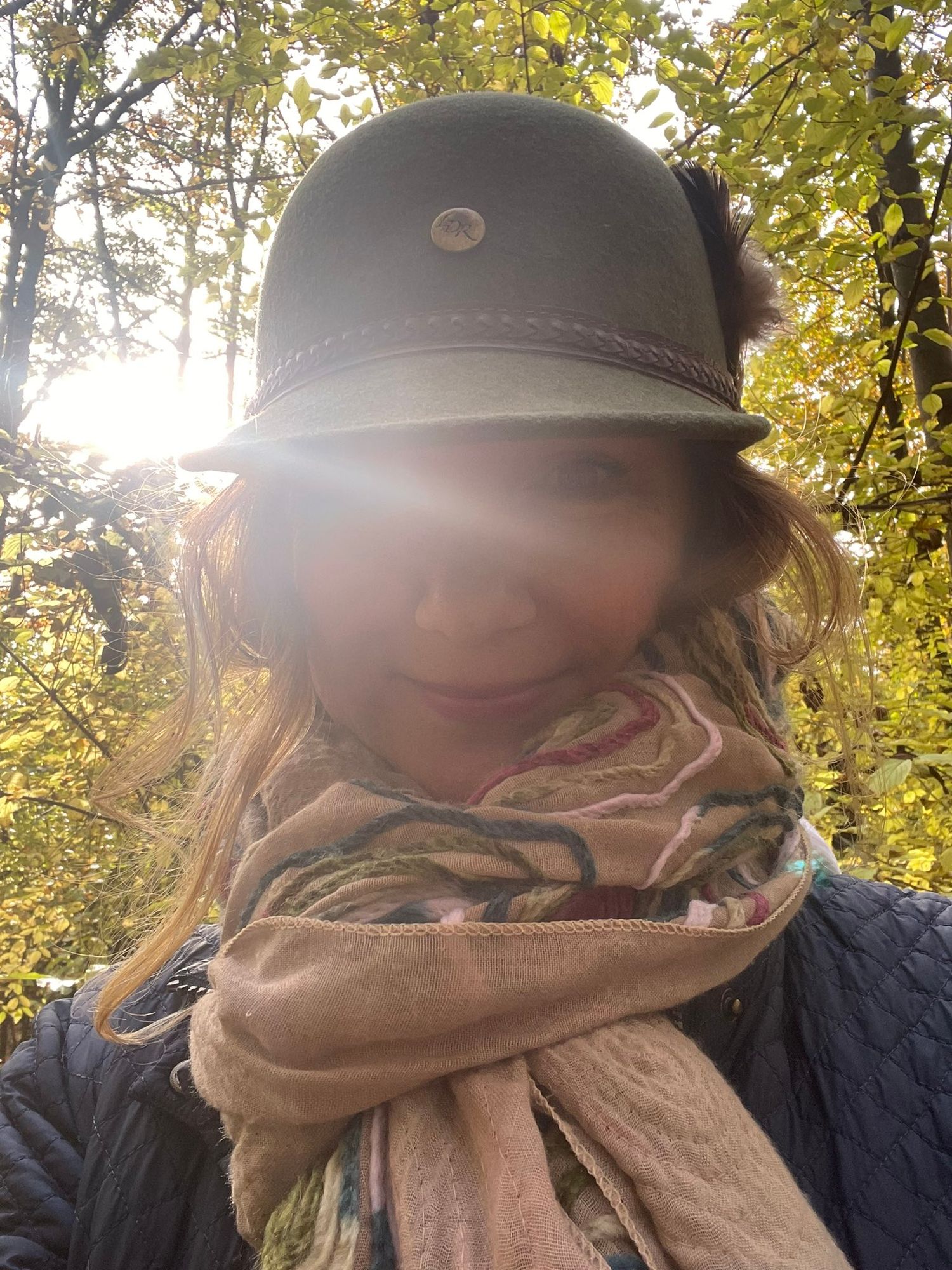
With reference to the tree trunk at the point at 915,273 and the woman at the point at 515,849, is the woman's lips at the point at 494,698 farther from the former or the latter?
the tree trunk at the point at 915,273

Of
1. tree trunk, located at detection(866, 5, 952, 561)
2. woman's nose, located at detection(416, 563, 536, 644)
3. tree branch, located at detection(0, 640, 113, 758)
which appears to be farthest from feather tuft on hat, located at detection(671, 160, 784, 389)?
tree branch, located at detection(0, 640, 113, 758)

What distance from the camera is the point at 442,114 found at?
1073 mm

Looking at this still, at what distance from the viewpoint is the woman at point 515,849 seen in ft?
2.61

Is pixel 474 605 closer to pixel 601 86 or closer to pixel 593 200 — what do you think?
pixel 593 200

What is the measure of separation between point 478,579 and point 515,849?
0.32 metres

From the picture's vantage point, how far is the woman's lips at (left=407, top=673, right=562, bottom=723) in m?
1.08

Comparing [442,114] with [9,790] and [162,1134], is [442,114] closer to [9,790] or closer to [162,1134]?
[162,1134]

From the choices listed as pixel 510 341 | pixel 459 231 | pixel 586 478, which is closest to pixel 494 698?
pixel 586 478

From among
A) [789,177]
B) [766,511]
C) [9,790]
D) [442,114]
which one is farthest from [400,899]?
[9,790]

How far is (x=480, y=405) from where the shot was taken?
88 cm

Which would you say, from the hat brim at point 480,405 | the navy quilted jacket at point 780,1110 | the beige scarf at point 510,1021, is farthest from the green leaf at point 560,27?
the navy quilted jacket at point 780,1110

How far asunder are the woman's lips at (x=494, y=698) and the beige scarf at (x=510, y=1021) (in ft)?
0.24

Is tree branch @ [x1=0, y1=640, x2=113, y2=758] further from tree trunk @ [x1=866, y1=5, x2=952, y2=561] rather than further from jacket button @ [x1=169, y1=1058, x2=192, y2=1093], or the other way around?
tree trunk @ [x1=866, y1=5, x2=952, y2=561]

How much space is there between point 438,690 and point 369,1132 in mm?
510
